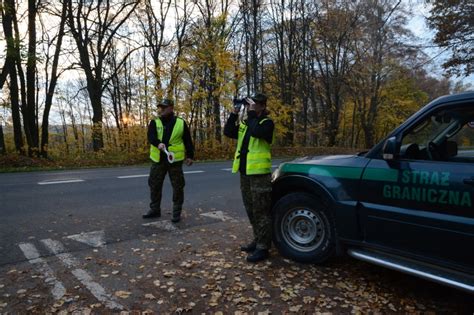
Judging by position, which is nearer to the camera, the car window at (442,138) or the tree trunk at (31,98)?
the car window at (442,138)

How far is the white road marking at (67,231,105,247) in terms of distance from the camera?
4753 mm

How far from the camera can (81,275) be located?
3.75 meters

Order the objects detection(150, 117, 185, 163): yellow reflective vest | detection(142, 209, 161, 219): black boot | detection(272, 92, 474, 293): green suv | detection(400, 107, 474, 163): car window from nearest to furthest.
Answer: detection(272, 92, 474, 293): green suv → detection(400, 107, 474, 163): car window → detection(150, 117, 185, 163): yellow reflective vest → detection(142, 209, 161, 219): black boot

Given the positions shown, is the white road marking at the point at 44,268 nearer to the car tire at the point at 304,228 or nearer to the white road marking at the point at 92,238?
the white road marking at the point at 92,238

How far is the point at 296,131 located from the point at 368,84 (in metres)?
8.28

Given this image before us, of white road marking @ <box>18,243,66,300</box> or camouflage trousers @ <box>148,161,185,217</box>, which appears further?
camouflage trousers @ <box>148,161,185,217</box>

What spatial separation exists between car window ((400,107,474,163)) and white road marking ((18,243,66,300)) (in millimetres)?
3452

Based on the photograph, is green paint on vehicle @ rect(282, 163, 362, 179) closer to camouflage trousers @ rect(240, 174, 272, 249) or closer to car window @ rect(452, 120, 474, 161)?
camouflage trousers @ rect(240, 174, 272, 249)

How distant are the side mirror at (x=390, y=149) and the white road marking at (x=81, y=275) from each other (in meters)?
2.72

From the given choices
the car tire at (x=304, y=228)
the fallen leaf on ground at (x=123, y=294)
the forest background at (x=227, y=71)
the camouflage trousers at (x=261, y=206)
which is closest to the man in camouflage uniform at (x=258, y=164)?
the camouflage trousers at (x=261, y=206)

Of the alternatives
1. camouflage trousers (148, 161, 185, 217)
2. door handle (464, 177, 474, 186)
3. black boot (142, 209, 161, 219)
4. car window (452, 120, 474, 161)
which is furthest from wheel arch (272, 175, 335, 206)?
black boot (142, 209, 161, 219)

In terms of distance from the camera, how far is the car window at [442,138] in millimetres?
3326

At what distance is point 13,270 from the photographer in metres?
3.82

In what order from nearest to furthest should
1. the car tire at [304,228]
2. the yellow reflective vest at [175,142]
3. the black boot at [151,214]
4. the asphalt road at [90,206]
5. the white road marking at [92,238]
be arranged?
the car tire at [304,228] < the white road marking at [92,238] < the asphalt road at [90,206] < the yellow reflective vest at [175,142] < the black boot at [151,214]
